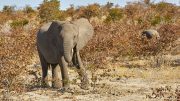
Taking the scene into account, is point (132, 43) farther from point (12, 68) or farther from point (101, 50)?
point (12, 68)

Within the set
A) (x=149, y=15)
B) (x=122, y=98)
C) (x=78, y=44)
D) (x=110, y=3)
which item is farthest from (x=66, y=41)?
(x=110, y=3)

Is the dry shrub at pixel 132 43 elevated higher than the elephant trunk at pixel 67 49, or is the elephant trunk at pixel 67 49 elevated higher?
the elephant trunk at pixel 67 49

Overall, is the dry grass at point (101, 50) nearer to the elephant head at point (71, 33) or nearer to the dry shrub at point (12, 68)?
the dry shrub at point (12, 68)

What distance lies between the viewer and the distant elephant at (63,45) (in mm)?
15359

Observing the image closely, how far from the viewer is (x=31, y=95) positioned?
49.4 feet

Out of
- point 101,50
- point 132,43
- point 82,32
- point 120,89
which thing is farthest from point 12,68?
point 132,43

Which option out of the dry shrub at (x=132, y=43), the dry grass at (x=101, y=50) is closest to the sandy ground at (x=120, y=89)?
the dry grass at (x=101, y=50)

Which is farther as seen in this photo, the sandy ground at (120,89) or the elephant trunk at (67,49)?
the elephant trunk at (67,49)

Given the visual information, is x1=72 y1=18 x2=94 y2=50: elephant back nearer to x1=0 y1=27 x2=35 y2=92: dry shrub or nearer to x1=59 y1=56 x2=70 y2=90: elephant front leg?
x1=59 y1=56 x2=70 y2=90: elephant front leg

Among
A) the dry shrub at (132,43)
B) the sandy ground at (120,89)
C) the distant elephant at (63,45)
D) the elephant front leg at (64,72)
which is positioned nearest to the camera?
the sandy ground at (120,89)

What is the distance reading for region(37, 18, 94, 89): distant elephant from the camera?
15.4m

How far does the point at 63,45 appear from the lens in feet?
49.9

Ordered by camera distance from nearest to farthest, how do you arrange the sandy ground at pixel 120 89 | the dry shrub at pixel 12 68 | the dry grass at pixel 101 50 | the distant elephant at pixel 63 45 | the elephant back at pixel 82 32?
the dry shrub at pixel 12 68
the dry grass at pixel 101 50
the sandy ground at pixel 120 89
the distant elephant at pixel 63 45
the elephant back at pixel 82 32

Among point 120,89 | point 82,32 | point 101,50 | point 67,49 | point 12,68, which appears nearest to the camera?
point 12,68
